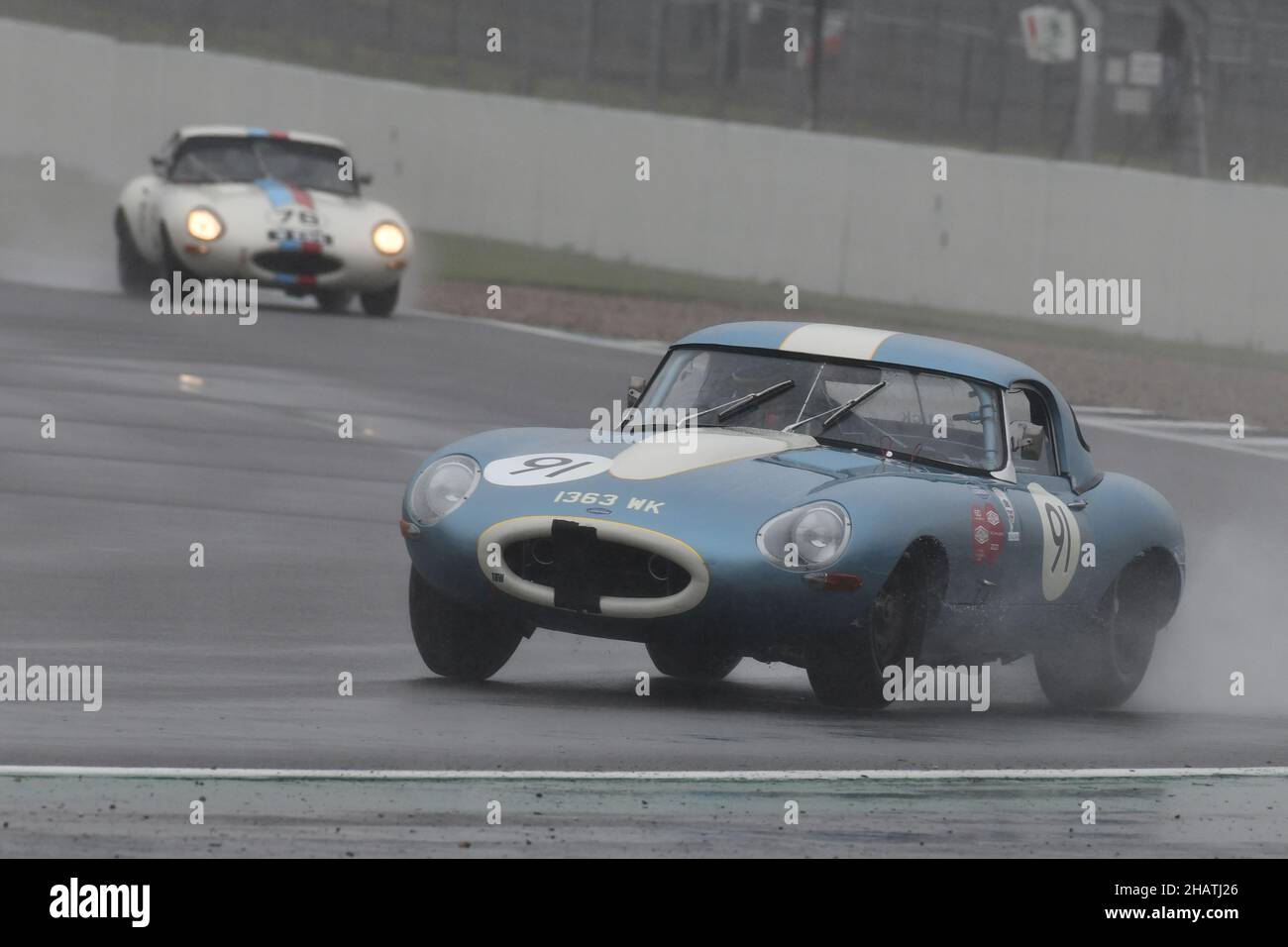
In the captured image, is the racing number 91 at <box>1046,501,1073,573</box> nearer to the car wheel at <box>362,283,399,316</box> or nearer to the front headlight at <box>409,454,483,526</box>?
the front headlight at <box>409,454,483,526</box>

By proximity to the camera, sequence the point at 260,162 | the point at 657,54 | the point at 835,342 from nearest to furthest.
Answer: the point at 835,342 → the point at 260,162 → the point at 657,54

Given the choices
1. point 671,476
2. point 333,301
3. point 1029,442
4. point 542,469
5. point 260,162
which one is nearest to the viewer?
point 671,476

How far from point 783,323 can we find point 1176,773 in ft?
8.79

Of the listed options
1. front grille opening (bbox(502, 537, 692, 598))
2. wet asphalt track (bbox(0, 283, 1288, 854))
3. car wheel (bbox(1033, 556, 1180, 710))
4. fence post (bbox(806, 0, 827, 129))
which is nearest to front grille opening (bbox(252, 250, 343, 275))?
wet asphalt track (bbox(0, 283, 1288, 854))

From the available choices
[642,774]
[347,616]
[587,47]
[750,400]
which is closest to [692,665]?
[750,400]

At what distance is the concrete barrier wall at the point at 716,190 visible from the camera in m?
23.0

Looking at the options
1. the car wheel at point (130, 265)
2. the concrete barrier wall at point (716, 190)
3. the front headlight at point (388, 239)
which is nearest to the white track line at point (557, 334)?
the front headlight at point (388, 239)

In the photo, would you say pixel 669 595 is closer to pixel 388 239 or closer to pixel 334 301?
pixel 388 239

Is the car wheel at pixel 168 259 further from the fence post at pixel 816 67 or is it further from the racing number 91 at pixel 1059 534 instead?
Answer: the racing number 91 at pixel 1059 534

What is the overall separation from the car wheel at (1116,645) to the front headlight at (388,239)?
40.9 ft

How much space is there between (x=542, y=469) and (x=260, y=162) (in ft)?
45.6

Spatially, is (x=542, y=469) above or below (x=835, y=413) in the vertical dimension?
below

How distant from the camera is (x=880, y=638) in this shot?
7.70m
